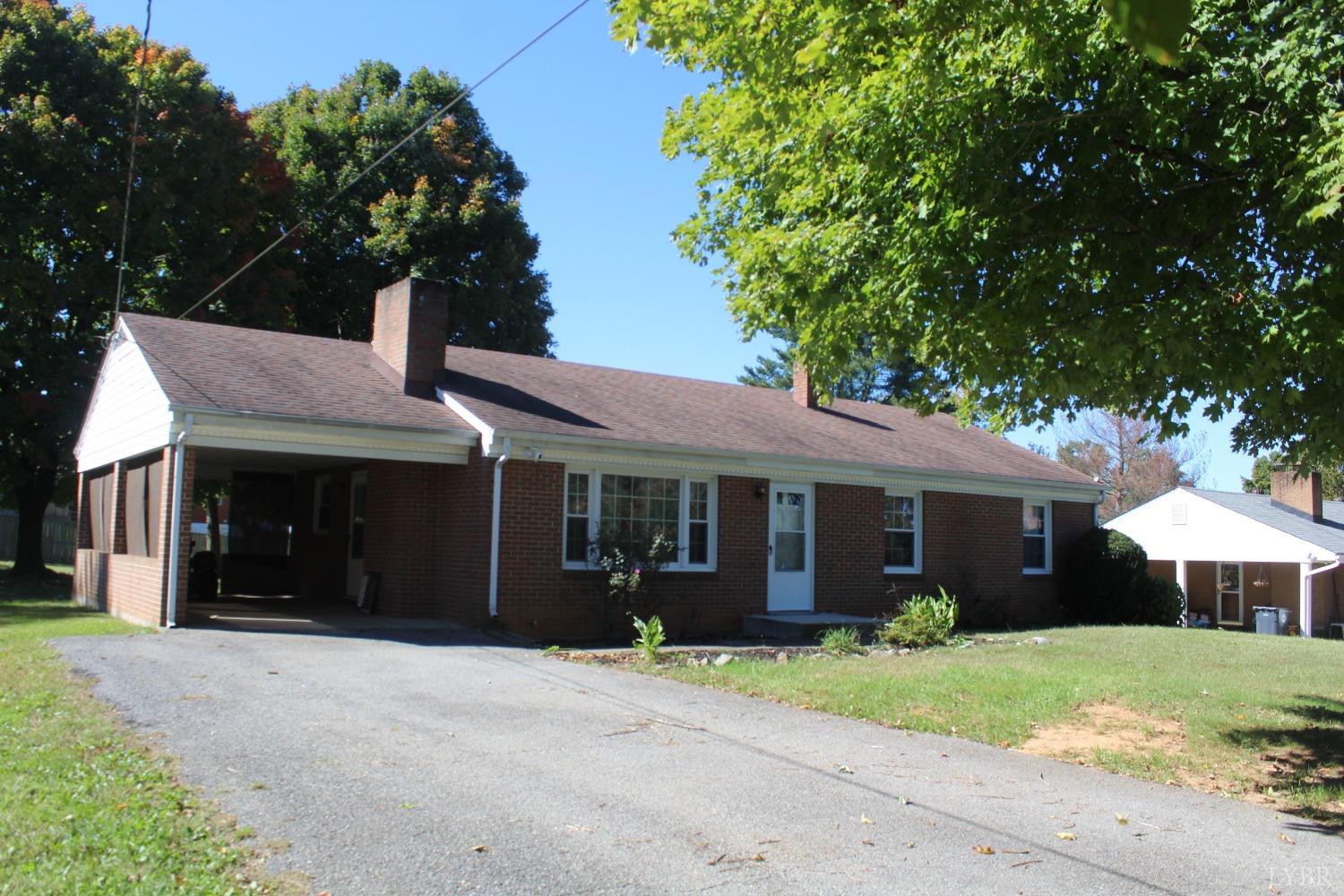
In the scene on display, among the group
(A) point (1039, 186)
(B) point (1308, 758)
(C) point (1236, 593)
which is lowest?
(C) point (1236, 593)

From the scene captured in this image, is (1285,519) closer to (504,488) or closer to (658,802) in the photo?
(504,488)

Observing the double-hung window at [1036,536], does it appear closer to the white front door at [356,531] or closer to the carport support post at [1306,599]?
the carport support post at [1306,599]

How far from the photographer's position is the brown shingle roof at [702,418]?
16.4m

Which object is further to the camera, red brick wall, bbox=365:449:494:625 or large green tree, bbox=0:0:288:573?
large green tree, bbox=0:0:288:573

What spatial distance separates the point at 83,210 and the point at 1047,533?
23.3 m

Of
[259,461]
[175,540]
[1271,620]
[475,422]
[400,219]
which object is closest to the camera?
[175,540]

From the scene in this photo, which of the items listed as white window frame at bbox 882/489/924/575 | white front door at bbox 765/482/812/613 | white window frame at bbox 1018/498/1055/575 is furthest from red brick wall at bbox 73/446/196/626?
white window frame at bbox 1018/498/1055/575

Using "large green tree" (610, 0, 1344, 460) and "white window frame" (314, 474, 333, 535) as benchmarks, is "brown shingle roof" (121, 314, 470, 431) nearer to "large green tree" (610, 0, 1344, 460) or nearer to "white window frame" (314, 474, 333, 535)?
"white window frame" (314, 474, 333, 535)

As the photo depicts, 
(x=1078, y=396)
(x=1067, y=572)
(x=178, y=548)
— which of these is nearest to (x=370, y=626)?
(x=178, y=548)

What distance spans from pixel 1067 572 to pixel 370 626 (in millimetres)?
14252

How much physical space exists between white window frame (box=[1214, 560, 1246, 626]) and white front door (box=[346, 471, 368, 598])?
83.2 feet

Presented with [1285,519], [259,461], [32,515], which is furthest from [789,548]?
[32,515]

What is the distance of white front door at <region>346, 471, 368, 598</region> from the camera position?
59.9 ft

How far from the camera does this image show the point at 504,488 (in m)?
15.0
